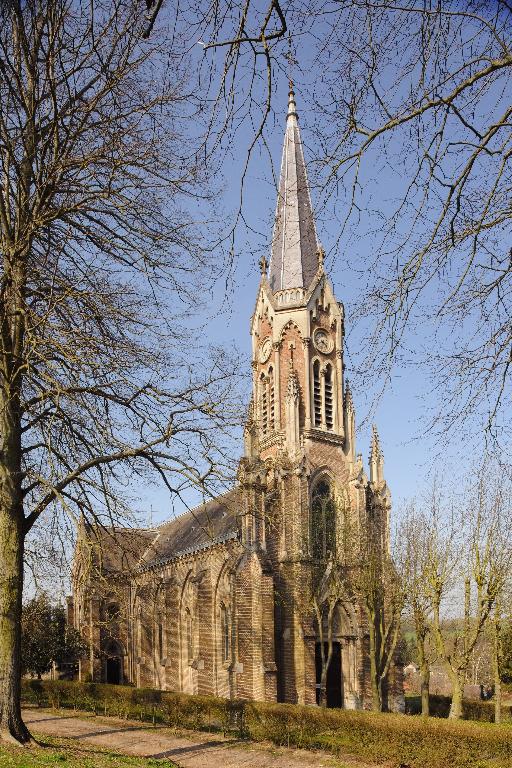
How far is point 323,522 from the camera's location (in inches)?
1389

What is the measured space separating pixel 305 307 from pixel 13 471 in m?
29.2

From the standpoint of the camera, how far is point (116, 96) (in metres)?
11.2

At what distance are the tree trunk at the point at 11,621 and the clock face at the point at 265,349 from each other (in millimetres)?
29114

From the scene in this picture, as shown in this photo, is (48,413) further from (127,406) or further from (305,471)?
(305,471)

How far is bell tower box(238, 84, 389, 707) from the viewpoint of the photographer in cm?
3350

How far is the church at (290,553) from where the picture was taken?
32.8 metres

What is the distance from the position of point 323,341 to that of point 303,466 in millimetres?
7551

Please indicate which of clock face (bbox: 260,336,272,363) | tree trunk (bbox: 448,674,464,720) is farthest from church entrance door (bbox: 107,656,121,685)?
tree trunk (bbox: 448,674,464,720)

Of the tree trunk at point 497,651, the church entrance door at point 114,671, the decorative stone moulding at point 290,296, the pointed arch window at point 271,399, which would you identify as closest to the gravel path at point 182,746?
the tree trunk at point 497,651

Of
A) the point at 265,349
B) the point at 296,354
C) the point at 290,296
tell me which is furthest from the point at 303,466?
the point at 290,296

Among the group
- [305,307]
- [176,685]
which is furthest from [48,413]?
[176,685]

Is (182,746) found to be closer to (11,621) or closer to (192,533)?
(11,621)

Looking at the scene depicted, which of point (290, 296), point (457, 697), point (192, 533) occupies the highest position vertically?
point (290, 296)

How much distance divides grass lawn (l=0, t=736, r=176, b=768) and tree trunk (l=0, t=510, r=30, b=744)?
20.3 inches
